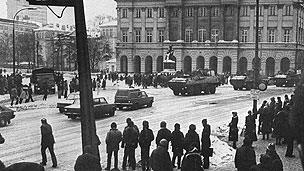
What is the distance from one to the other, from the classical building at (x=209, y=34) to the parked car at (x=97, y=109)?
56144mm

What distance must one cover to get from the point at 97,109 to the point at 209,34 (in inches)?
2444

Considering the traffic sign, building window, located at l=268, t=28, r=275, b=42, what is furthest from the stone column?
the traffic sign

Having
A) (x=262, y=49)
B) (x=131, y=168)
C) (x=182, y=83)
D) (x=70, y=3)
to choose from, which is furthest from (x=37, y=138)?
(x=262, y=49)

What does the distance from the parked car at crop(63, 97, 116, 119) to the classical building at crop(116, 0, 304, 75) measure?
A: 56144mm

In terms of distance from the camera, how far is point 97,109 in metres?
23.3

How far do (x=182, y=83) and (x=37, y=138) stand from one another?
22010 millimetres

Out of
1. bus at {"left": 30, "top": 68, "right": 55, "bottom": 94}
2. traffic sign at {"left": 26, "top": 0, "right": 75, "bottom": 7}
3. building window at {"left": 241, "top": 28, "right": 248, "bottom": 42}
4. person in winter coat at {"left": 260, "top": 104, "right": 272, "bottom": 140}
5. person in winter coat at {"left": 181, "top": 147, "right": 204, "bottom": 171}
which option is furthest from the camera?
building window at {"left": 241, "top": 28, "right": 248, "bottom": 42}

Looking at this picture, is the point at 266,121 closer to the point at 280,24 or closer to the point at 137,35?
the point at 280,24

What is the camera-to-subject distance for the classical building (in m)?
77.7

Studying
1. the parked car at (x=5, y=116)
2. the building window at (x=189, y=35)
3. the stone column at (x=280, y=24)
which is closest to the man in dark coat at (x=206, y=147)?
the parked car at (x=5, y=116)

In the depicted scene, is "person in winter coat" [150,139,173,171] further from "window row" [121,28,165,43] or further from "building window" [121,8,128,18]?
"building window" [121,8,128,18]

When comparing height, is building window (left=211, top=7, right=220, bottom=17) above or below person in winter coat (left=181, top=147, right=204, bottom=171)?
above

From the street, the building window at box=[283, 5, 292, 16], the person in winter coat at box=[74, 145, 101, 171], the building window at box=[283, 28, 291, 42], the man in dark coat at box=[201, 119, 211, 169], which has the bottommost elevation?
the street

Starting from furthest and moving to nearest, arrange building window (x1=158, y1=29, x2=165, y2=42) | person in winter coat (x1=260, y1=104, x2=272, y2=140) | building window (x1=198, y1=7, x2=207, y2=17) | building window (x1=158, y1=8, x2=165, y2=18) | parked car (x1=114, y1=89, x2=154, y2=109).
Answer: building window (x1=158, y1=29, x2=165, y2=42) < building window (x1=158, y1=8, x2=165, y2=18) < building window (x1=198, y1=7, x2=207, y2=17) < parked car (x1=114, y1=89, x2=154, y2=109) < person in winter coat (x1=260, y1=104, x2=272, y2=140)
